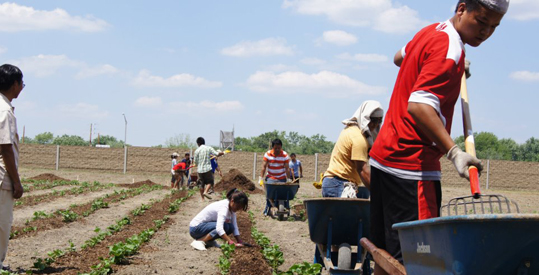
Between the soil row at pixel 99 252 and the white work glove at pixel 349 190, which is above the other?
the white work glove at pixel 349 190

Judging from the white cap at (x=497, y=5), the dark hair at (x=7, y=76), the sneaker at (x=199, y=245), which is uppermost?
the white cap at (x=497, y=5)

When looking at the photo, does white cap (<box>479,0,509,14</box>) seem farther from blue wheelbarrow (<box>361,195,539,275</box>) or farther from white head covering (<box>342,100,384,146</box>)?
white head covering (<box>342,100,384,146</box>)

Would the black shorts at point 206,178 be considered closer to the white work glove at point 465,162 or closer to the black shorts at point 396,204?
the black shorts at point 396,204

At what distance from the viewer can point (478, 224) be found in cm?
204

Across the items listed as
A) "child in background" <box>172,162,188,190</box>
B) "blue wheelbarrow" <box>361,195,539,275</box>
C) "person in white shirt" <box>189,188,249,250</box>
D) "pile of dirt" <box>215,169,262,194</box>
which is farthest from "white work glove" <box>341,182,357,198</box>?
"child in background" <box>172,162,188,190</box>

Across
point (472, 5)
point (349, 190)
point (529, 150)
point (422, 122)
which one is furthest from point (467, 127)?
point (529, 150)

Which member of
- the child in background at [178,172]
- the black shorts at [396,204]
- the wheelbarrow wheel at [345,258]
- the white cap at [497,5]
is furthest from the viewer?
the child in background at [178,172]

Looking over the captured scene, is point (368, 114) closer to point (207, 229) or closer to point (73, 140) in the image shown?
point (207, 229)

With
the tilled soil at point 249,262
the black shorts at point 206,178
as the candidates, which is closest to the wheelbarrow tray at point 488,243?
the tilled soil at point 249,262

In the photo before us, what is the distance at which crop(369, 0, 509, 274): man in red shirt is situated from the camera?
2.66m

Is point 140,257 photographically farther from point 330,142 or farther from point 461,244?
point 330,142

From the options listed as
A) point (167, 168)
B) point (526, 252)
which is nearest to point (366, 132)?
point (526, 252)

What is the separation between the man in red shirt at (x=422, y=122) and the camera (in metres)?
2.66

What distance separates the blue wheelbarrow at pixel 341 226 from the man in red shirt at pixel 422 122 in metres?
2.20
